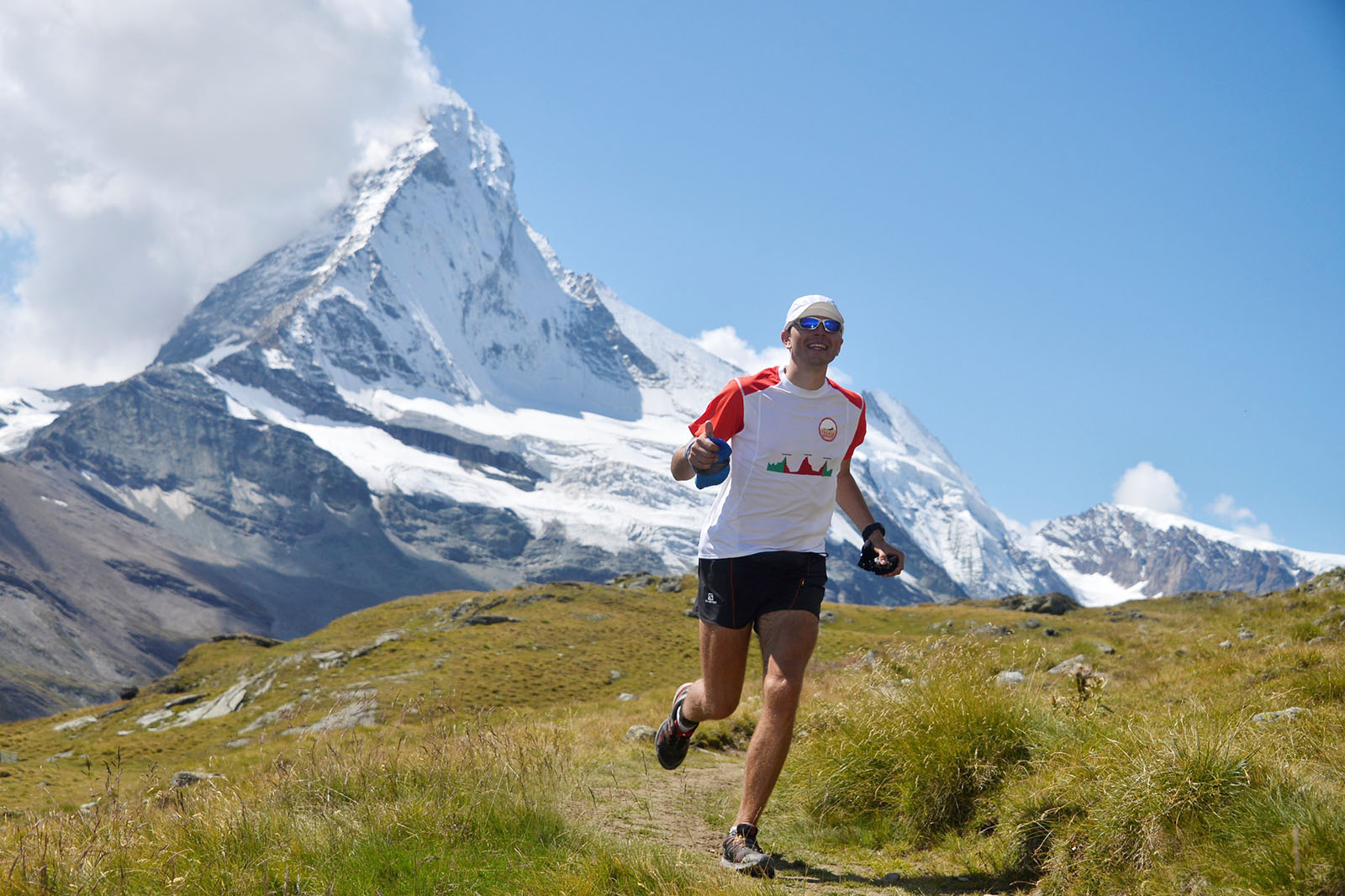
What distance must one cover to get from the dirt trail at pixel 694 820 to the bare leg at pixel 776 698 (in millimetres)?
413

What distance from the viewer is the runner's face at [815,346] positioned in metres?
5.77

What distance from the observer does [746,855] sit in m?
4.82

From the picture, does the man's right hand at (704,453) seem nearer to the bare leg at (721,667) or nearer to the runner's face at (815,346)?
the runner's face at (815,346)

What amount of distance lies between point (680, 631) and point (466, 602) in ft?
50.1

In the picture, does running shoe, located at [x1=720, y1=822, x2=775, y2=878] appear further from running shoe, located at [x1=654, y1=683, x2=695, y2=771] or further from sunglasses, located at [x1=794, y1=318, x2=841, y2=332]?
sunglasses, located at [x1=794, y1=318, x2=841, y2=332]

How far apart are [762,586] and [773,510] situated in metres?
0.45

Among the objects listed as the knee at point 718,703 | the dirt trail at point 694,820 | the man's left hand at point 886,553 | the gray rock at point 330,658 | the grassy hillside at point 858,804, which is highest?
the man's left hand at point 886,553

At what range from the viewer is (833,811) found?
241 inches

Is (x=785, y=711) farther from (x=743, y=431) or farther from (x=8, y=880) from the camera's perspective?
(x=8, y=880)

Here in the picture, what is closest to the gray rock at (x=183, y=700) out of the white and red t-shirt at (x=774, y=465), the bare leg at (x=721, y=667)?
the bare leg at (x=721, y=667)

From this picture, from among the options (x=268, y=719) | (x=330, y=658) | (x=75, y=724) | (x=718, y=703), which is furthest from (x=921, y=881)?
(x=75, y=724)

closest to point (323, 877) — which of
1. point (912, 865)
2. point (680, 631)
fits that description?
point (912, 865)

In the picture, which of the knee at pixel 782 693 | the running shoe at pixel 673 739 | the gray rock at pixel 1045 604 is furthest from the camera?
the gray rock at pixel 1045 604

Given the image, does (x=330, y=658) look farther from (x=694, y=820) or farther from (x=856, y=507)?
(x=856, y=507)
